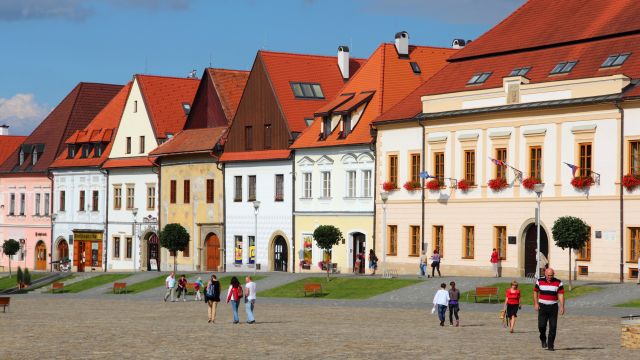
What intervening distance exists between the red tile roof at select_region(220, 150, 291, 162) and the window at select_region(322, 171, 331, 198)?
3.31 metres

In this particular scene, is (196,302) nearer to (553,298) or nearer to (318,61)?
(318,61)

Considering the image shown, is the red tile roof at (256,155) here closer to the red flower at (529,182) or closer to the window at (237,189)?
the window at (237,189)

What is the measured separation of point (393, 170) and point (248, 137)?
15.5 m

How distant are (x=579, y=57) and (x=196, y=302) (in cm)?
2098

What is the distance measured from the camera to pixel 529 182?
67.8 m

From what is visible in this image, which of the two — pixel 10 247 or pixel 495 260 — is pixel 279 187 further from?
pixel 10 247

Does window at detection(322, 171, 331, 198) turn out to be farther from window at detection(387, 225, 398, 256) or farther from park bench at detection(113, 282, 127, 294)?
park bench at detection(113, 282, 127, 294)

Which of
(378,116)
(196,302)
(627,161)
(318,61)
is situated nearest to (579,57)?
(627,161)

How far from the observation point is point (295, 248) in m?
86.4

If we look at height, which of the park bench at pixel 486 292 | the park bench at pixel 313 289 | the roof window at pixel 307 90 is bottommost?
the park bench at pixel 313 289

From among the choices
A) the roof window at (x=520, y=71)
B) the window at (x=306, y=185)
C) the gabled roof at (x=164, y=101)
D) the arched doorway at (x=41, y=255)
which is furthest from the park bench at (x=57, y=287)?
the roof window at (x=520, y=71)

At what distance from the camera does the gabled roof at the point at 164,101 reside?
102 metres

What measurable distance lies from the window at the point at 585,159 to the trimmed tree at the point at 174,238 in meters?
33.2

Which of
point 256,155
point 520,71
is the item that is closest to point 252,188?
point 256,155
